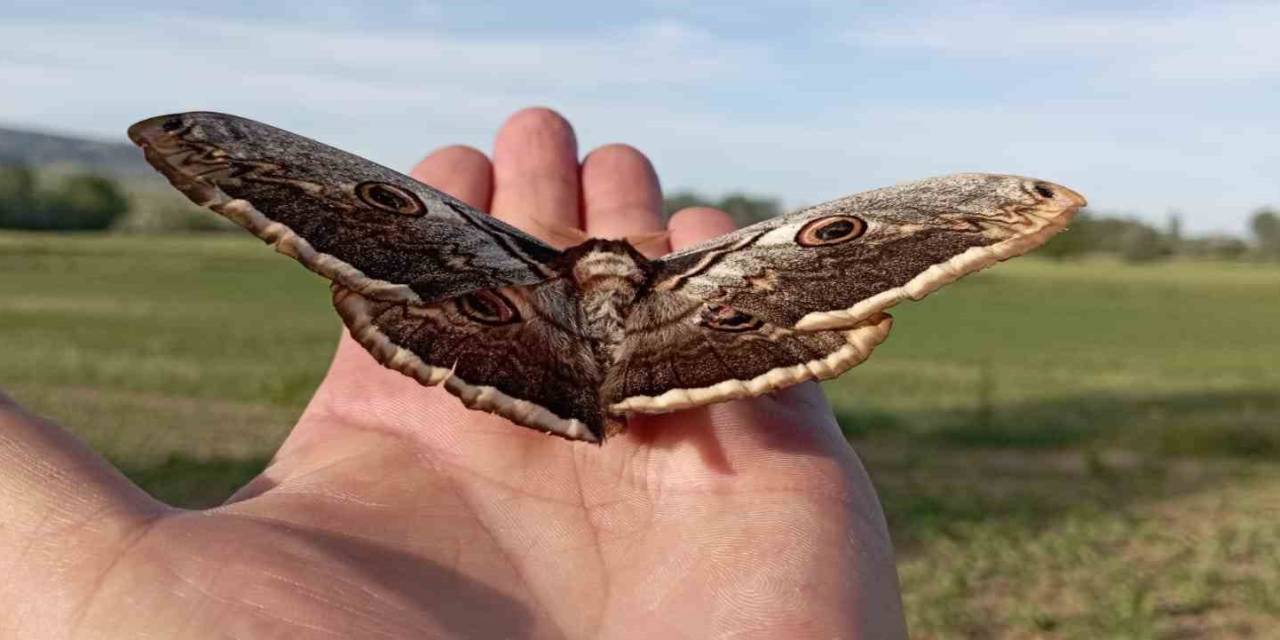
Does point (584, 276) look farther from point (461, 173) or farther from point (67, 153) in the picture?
point (67, 153)

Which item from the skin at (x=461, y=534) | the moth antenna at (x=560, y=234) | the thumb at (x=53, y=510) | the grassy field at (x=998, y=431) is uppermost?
the moth antenna at (x=560, y=234)

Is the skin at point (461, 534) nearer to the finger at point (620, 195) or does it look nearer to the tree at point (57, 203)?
the finger at point (620, 195)

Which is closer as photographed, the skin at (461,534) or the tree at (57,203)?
the skin at (461,534)

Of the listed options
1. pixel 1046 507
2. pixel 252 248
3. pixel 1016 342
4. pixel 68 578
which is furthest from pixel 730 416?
pixel 252 248

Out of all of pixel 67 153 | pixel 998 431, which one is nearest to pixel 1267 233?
pixel 998 431

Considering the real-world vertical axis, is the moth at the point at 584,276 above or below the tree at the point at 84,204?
above

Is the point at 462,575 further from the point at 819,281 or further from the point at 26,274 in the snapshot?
the point at 26,274

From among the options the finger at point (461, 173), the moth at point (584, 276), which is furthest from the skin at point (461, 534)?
the finger at point (461, 173)
